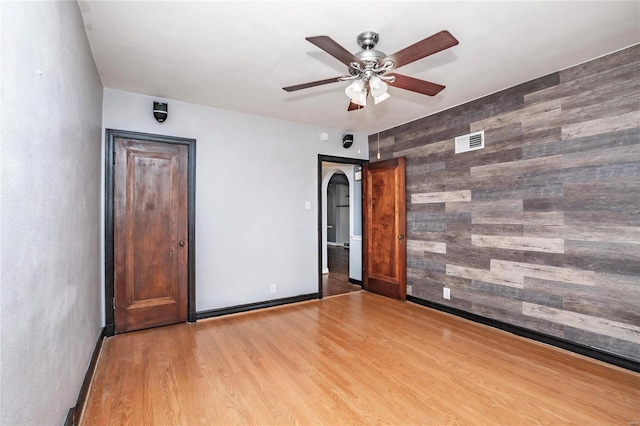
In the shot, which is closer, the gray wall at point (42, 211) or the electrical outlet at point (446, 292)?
the gray wall at point (42, 211)

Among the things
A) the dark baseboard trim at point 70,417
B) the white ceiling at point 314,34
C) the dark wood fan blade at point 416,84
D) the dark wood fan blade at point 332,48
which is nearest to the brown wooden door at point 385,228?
the white ceiling at point 314,34

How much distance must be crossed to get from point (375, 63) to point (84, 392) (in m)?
3.13

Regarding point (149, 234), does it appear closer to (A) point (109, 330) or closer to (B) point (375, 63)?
(A) point (109, 330)

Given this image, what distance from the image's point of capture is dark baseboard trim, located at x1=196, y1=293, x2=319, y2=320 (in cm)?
379

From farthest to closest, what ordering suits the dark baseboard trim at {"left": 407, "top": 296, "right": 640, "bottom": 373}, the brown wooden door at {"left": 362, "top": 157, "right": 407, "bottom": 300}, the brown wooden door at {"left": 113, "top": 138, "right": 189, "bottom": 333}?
the brown wooden door at {"left": 362, "top": 157, "right": 407, "bottom": 300}
the brown wooden door at {"left": 113, "top": 138, "right": 189, "bottom": 333}
the dark baseboard trim at {"left": 407, "top": 296, "right": 640, "bottom": 373}

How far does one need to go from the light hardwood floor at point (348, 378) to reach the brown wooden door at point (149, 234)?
0.87 feet

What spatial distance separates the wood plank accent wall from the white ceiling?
13.4 inches

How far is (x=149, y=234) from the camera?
349 cm

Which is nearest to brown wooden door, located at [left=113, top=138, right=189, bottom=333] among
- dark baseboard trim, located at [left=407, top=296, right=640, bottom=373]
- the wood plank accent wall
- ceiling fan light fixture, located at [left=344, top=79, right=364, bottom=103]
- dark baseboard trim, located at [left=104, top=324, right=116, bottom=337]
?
dark baseboard trim, located at [left=104, top=324, right=116, bottom=337]

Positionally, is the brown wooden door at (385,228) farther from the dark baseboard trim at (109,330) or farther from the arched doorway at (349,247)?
the dark baseboard trim at (109,330)

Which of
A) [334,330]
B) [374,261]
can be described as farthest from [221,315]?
[374,261]

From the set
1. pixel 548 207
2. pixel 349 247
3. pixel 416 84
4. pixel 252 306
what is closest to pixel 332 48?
pixel 416 84

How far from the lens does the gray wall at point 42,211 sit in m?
1.00

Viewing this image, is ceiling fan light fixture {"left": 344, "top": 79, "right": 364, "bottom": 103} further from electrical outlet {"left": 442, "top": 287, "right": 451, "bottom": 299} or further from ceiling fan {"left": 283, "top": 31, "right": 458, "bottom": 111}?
electrical outlet {"left": 442, "top": 287, "right": 451, "bottom": 299}
